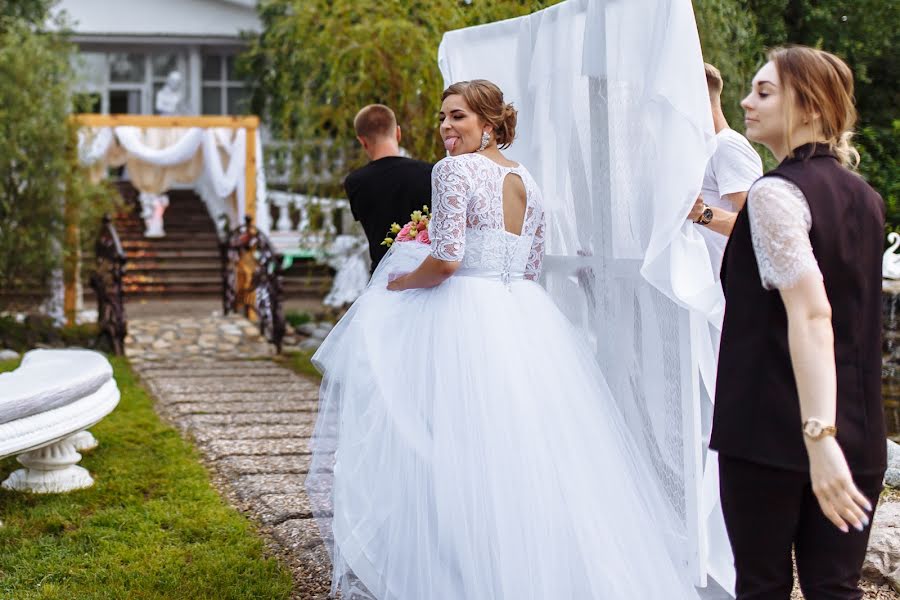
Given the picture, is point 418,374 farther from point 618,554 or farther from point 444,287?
point 618,554

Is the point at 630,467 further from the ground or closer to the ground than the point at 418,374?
closer to the ground

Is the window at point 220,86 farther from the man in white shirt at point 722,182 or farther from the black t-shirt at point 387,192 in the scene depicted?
the man in white shirt at point 722,182

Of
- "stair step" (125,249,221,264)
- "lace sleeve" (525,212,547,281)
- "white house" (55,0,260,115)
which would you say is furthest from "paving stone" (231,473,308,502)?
"white house" (55,0,260,115)

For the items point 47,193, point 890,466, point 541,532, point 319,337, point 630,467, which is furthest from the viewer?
point 319,337

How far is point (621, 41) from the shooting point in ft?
11.4

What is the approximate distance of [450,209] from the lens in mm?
3205

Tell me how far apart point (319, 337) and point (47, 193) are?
3063 millimetres

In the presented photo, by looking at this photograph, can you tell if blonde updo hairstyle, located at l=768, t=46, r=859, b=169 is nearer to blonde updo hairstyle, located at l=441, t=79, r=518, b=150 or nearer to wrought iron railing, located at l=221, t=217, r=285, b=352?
blonde updo hairstyle, located at l=441, t=79, r=518, b=150

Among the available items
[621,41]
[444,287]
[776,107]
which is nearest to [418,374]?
[444,287]

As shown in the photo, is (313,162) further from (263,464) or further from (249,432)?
(263,464)

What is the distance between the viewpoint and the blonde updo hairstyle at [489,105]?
342 cm

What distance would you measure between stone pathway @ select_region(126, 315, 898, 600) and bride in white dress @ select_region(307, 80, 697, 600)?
55 centimetres

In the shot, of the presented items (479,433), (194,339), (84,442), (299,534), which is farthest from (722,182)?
(194,339)

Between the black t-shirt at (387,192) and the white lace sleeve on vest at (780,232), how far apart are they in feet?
8.62
